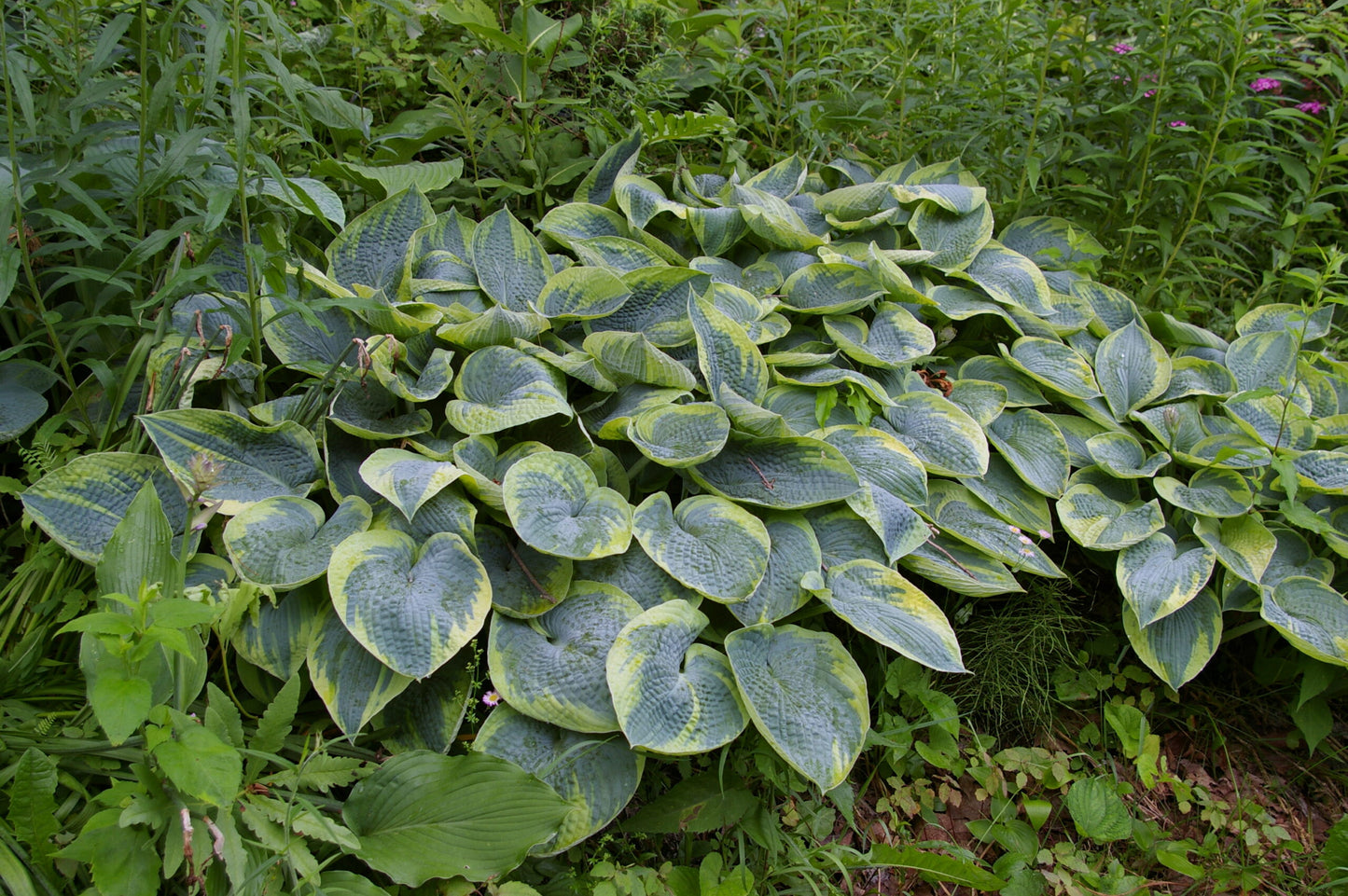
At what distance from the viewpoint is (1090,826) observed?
71.3 inches

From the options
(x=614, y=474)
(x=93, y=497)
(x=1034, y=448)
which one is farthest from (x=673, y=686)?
(x=1034, y=448)

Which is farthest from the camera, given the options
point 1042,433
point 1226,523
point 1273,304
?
point 1273,304

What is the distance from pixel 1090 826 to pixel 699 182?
2030mm

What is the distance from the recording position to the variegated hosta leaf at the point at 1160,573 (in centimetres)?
193

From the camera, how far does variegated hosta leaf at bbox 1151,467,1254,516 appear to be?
2.07 metres

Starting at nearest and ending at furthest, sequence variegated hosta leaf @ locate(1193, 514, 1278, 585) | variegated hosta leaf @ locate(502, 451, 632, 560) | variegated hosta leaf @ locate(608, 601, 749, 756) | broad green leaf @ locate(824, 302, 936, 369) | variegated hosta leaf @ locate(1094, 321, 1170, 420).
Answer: variegated hosta leaf @ locate(608, 601, 749, 756) < variegated hosta leaf @ locate(502, 451, 632, 560) < variegated hosta leaf @ locate(1193, 514, 1278, 585) < broad green leaf @ locate(824, 302, 936, 369) < variegated hosta leaf @ locate(1094, 321, 1170, 420)

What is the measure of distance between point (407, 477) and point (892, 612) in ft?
3.19

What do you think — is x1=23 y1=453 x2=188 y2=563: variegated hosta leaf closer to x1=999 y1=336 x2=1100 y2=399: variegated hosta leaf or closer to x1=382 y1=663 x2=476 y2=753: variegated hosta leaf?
x1=382 y1=663 x2=476 y2=753: variegated hosta leaf

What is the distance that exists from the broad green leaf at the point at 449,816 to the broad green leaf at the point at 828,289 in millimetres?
1422

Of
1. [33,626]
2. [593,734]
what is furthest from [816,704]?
[33,626]

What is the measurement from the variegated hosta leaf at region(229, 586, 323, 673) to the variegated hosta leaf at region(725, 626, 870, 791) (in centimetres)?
74

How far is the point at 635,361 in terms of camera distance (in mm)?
1960

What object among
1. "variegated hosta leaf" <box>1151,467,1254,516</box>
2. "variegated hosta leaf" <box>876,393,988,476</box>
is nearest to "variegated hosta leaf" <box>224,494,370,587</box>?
"variegated hosta leaf" <box>876,393,988,476</box>

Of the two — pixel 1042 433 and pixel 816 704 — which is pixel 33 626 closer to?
pixel 816 704
